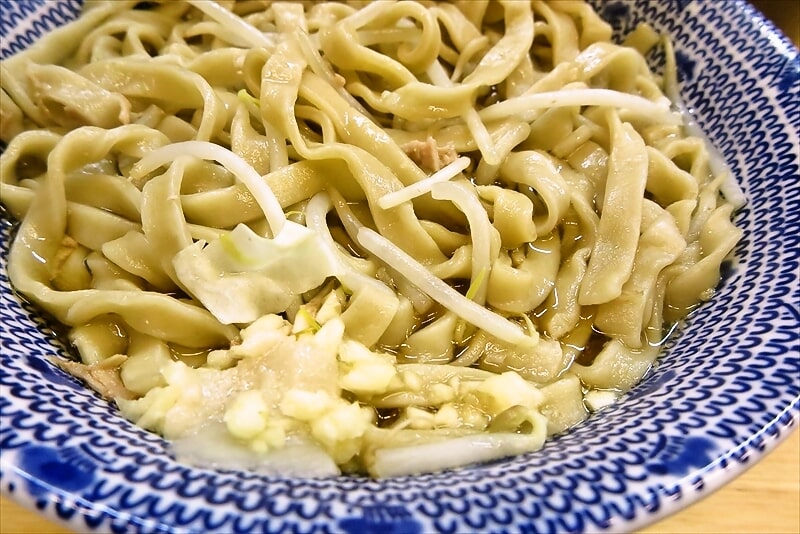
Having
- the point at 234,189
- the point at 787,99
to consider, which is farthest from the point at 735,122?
the point at 234,189

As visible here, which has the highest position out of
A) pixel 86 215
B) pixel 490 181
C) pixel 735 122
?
pixel 735 122

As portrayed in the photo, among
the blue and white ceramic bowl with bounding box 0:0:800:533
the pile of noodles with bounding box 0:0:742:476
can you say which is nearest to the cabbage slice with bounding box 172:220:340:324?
the pile of noodles with bounding box 0:0:742:476

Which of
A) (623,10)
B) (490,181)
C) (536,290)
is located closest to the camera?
(536,290)

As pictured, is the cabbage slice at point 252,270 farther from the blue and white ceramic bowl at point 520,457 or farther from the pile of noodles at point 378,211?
the blue and white ceramic bowl at point 520,457

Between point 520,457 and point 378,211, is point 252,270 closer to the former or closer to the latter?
point 378,211

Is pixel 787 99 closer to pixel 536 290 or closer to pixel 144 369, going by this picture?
pixel 536 290

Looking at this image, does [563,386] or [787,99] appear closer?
[563,386]

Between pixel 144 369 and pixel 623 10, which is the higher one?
pixel 623 10

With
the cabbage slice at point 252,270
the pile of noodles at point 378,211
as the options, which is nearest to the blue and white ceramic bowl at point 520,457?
the pile of noodles at point 378,211
